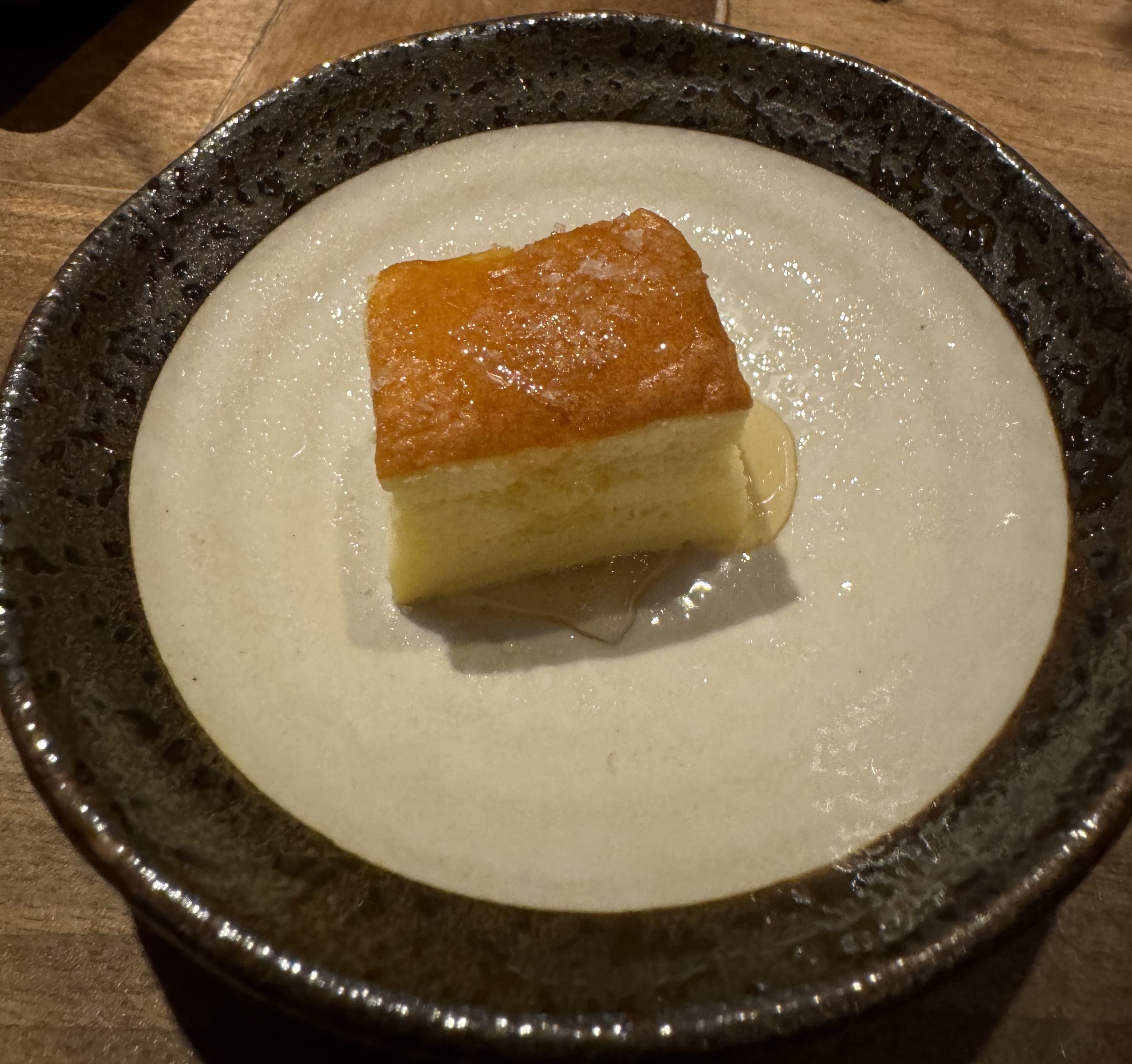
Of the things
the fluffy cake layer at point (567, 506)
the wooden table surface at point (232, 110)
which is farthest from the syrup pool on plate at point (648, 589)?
the wooden table surface at point (232, 110)

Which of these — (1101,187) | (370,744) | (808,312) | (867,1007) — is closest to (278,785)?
(370,744)

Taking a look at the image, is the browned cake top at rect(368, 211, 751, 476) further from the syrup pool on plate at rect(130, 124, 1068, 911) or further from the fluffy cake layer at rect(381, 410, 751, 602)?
the syrup pool on plate at rect(130, 124, 1068, 911)

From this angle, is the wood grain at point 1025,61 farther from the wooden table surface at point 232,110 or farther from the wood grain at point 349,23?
the wood grain at point 349,23

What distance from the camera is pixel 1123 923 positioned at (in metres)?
1.28

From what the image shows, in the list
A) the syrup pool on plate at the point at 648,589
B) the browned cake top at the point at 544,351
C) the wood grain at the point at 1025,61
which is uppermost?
the wood grain at the point at 1025,61

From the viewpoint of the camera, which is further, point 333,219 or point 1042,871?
point 333,219

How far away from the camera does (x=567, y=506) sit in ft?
4.98

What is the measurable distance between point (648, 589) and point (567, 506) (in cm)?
23

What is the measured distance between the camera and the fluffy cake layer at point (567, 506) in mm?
1413

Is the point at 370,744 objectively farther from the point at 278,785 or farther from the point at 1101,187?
the point at 1101,187

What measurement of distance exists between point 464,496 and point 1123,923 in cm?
121

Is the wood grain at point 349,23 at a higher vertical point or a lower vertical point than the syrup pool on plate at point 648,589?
higher

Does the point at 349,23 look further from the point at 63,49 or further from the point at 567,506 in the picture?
the point at 567,506

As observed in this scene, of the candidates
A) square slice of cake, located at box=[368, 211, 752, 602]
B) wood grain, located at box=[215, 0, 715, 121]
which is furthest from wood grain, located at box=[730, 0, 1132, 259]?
square slice of cake, located at box=[368, 211, 752, 602]
